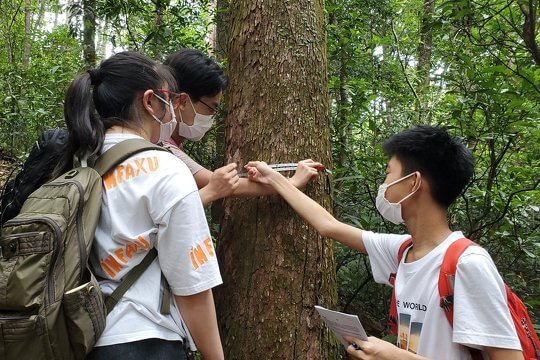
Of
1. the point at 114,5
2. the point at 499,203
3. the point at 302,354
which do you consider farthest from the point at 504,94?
the point at 114,5

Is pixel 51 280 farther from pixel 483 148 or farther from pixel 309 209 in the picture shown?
pixel 483 148

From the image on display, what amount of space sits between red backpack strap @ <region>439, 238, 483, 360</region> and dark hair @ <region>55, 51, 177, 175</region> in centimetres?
130

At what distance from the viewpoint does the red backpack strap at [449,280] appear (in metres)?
1.64

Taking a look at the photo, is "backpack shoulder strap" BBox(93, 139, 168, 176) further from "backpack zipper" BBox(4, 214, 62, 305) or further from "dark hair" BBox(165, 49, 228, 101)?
"dark hair" BBox(165, 49, 228, 101)

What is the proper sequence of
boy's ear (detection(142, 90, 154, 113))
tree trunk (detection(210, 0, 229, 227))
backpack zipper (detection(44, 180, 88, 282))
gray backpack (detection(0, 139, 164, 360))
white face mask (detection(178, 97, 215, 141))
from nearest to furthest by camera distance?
gray backpack (detection(0, 139, 164, 360)), backpack zipper (detection(44, 180, 88, 282)), boy's ear (detection(142, 90, 154, 113)), white face mask (detection(178, 97, 215, 141)), tree trunk (detection(210, 0, 229, 227))

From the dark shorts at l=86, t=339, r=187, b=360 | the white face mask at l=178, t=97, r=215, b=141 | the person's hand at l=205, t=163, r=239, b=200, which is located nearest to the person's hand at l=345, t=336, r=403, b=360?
the dark shorts at l=86, t=339, r=187, b=360

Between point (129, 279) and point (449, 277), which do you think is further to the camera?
point (449, 277)

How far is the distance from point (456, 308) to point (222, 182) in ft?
3.98

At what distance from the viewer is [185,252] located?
1517 mm

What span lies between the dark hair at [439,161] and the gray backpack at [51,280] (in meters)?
1.33

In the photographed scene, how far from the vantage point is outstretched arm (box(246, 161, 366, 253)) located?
2.28 m

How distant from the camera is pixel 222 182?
2273mm

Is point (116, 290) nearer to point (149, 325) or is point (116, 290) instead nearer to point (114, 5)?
point (149, 325)

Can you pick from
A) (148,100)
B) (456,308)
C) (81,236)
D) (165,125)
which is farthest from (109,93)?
(456,308)
